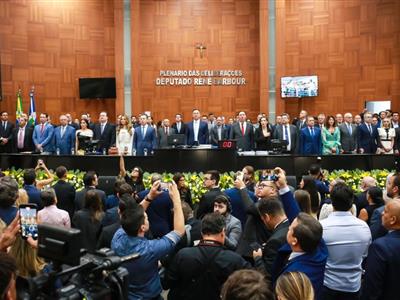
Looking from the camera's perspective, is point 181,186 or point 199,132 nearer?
point 181,186

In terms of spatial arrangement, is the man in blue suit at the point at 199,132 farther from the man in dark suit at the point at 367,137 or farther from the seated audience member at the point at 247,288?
the seated audience member at the point at 247,288

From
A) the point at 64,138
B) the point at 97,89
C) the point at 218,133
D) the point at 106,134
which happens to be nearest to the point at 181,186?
the point at 64,138

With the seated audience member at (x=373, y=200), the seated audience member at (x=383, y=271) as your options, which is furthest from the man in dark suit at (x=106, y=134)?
the seated audience member at (x=383, y=271)

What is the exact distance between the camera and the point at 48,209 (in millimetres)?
5031

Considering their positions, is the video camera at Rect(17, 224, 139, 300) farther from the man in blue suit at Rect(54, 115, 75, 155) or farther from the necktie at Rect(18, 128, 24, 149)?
the necktie at Rect(18, 128, 24, 149)

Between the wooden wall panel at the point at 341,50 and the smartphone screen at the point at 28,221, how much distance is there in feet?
50.5

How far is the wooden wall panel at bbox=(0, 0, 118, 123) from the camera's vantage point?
57.3ft

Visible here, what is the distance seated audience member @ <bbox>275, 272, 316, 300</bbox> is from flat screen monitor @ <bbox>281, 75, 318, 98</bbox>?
1576 cm

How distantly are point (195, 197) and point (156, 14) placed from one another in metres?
11.5

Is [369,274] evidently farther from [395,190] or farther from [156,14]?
[156,14]

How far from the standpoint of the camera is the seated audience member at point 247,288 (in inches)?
86.4

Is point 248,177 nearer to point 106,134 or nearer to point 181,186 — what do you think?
point 181,186

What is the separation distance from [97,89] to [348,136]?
908 centimetres

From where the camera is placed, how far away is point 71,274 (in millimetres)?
2027
